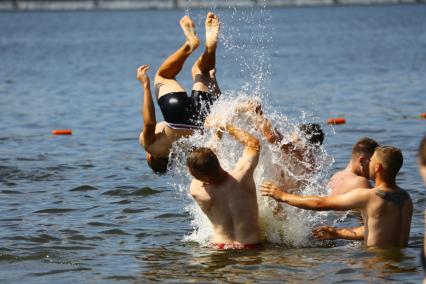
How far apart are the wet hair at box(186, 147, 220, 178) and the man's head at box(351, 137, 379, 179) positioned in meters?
2.37

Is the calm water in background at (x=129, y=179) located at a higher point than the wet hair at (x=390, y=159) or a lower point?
lower

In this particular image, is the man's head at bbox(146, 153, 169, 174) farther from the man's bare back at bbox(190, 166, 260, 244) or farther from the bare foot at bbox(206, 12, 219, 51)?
the bare foot at bbox(206, 12, 219, 51)

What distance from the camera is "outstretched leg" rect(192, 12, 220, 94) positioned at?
1117 centimetres

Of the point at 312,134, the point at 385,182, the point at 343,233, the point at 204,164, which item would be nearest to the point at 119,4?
the point at 312,134

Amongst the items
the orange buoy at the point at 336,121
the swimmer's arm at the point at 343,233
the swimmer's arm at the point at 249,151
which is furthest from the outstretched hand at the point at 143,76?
the orange buoy at the point at 336,121

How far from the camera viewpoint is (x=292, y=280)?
9891mm

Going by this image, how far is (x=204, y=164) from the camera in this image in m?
10.1

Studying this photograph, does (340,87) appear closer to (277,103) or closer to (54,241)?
(277,103)

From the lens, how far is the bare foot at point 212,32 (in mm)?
11156

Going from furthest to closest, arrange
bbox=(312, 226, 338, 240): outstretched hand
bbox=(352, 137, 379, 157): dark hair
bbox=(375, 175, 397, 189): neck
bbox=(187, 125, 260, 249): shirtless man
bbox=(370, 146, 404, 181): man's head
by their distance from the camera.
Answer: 1. bbox=(352, 137, 379, 157): dark hair
2. bbox=(312, 226, 338, 240): outstretched hand
3. bbox=(187, 125, 260, 249): shirtless man
4. bbox=(375, 175, 397, 189): neck
5. bbox=(370, 146, 404, 181): man's head

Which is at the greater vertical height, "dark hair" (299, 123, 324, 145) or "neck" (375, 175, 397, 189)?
"dark hair" (299, 123, 324, 145)

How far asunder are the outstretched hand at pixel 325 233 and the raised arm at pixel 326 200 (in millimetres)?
1044

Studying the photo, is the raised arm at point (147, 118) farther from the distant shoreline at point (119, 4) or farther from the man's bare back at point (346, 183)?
the distant shoreline at point (119, 4)

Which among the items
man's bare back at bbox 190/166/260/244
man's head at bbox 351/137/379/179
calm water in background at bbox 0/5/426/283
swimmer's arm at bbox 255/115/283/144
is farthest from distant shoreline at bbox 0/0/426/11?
man's bare back at bbox 190/166/260/244
